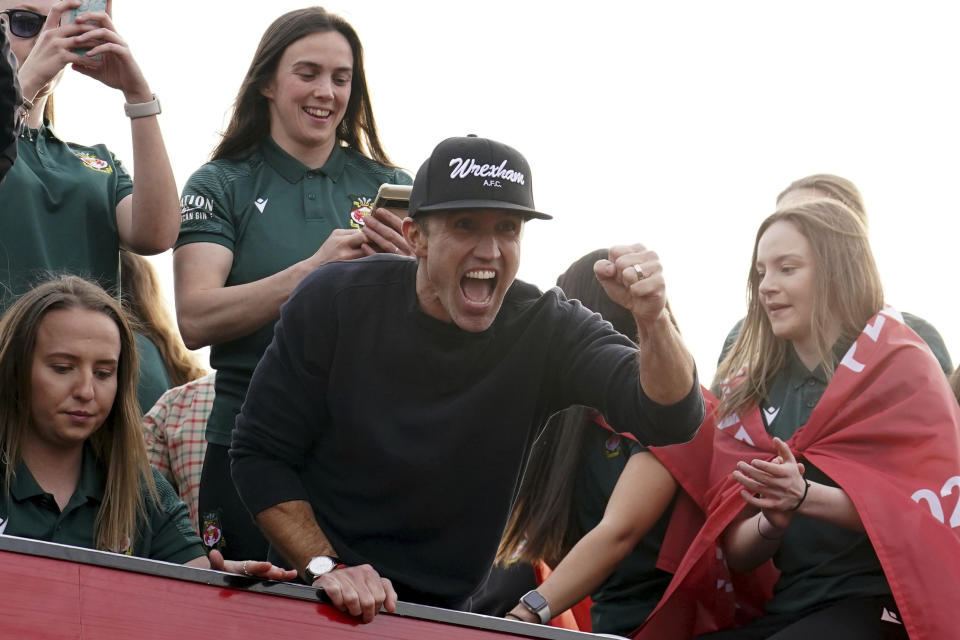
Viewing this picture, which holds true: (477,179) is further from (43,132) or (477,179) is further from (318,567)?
(43,132)

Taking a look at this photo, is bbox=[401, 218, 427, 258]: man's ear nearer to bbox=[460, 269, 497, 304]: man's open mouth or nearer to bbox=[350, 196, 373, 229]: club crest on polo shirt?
bbox=[460, 269, 497, 304]: man's open mouth

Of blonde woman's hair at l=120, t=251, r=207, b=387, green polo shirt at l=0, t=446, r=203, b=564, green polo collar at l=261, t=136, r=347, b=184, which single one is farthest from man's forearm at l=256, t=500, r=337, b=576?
blonde woman's hair at l=120, t=251, r=207, b=387

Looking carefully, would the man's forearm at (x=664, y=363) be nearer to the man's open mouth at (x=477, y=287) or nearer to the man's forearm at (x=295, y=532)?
the man's open mouth at (x=477, y=287)

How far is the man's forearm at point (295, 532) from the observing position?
3.22 metres

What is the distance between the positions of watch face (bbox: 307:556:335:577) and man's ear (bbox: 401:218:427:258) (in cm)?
80

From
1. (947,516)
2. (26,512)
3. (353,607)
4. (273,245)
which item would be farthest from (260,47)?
(947,516)

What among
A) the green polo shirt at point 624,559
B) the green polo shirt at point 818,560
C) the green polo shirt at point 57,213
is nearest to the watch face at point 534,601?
the green polo shirt at point 624,559

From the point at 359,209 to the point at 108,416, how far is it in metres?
0.98

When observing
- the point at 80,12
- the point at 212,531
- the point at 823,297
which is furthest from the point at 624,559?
the point at 80,12

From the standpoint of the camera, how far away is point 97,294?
12.4 feet

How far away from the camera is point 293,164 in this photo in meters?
4.12

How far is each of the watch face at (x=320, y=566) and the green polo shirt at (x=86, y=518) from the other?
28.4 inches

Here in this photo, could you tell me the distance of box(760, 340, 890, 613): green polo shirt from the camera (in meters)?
3.94

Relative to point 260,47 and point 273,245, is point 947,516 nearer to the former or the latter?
point 273,245
